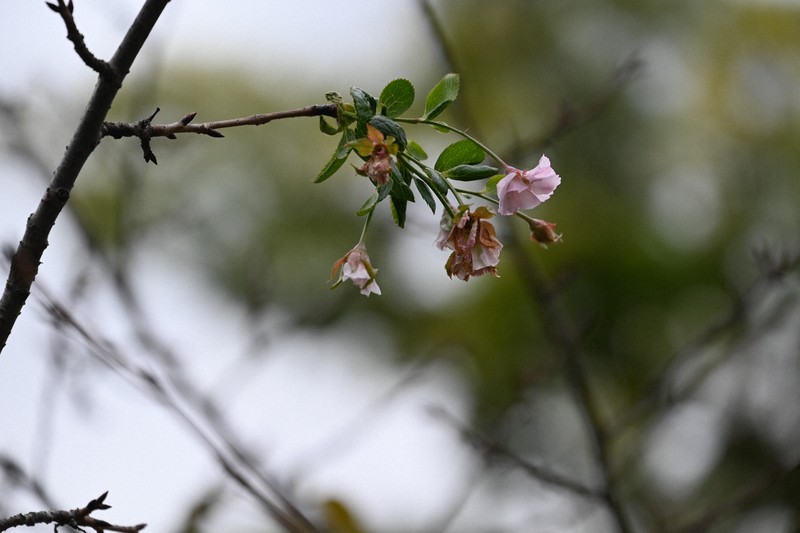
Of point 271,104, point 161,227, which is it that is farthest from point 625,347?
→ point 161,227

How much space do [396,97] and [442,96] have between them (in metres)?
0.02

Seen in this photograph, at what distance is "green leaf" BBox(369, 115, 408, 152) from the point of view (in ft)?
1.14

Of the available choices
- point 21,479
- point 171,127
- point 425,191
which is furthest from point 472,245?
point 21,479

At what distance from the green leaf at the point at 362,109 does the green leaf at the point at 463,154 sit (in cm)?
4

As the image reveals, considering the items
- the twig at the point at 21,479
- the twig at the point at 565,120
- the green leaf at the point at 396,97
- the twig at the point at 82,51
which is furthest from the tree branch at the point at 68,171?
the twig at the point at 565,120

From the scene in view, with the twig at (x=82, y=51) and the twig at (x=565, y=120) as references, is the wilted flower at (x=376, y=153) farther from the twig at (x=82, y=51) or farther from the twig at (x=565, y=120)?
the twig at (x=565, y=120)

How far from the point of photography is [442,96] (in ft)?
1.24

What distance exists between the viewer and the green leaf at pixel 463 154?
374mm

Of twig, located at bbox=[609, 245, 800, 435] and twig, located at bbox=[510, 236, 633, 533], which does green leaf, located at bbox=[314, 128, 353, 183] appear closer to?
twig, located at bbox=[510, 236, 633, 533]

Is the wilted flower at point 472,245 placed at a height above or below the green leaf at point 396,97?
below

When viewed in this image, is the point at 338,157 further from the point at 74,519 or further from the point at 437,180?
the point at 74,519

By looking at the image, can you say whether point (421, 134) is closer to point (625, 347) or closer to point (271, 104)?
point (271, 104)

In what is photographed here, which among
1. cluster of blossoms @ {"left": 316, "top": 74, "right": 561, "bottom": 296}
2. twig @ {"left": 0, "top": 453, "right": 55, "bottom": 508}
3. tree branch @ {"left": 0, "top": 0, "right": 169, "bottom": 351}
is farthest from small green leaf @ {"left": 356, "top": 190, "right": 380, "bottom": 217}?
twig @ {"left": 0, "top": 453, "right": 55, "bottom": 508}

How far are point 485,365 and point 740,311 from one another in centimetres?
182
